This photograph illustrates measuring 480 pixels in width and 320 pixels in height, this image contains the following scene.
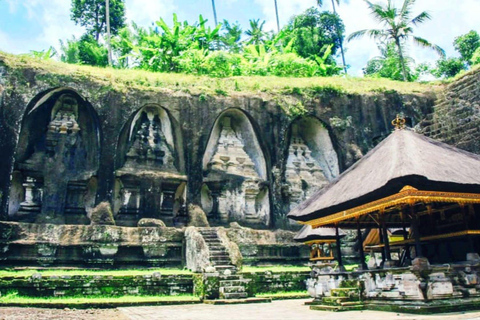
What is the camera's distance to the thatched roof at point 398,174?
7913mm

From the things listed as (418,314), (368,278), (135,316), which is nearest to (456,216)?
(368,278)

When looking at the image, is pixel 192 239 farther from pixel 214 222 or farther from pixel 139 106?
pixel 139 106

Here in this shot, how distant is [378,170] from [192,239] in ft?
23.9

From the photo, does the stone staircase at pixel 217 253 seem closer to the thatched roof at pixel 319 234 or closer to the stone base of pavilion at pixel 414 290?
the thatched roof at pixel 319 234

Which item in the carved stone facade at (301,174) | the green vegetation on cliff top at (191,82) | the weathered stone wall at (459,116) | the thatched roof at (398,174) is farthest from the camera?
the carved stone facade at (301,174)

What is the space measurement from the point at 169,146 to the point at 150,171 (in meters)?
1.66

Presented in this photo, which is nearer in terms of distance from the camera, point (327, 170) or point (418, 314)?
point (418, 314)

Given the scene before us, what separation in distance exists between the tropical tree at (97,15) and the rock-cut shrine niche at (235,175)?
1831cm

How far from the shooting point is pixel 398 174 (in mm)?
7781

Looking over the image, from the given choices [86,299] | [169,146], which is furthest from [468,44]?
[86,299]

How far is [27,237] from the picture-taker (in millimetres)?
13883

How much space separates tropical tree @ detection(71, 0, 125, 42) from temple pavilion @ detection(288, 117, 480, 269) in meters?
27.7

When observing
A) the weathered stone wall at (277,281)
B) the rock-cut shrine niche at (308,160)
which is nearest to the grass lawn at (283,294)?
the weathered stone wall at (277,281)

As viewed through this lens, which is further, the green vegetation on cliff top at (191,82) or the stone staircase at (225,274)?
the green vegetation on cliff top at (191,82)
